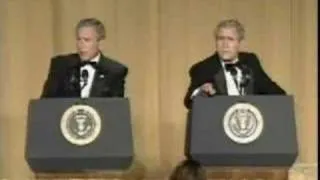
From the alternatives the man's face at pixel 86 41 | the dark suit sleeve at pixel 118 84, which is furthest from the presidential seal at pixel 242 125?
the man's face at pixel 86 41

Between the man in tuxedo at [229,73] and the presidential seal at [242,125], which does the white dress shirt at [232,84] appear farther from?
the presidential seal at [242,125]

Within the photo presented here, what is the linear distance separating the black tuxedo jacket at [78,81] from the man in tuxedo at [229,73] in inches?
14.2

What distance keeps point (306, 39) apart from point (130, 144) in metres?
2.54

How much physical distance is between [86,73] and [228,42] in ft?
2.35

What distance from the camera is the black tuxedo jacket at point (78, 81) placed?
13.8 feet

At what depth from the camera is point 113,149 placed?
3980 mm

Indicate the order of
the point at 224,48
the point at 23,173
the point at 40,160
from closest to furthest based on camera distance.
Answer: the point at 40,160, the point at 224,48, the point at 23,173

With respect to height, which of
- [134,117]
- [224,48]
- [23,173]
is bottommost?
[23,173]

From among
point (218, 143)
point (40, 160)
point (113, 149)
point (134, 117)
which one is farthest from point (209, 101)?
point (134, 117)

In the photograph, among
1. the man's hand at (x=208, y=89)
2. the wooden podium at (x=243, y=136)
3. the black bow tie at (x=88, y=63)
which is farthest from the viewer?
the black bow tie at (x=88, y=63)

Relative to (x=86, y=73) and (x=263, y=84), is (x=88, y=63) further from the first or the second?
(x=263, y=84)

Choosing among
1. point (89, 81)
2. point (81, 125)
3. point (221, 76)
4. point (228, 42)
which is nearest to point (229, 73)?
point (221, 76)

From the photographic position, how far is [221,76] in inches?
168

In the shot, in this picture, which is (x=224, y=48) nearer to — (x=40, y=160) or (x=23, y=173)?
(x=40, y=160)
